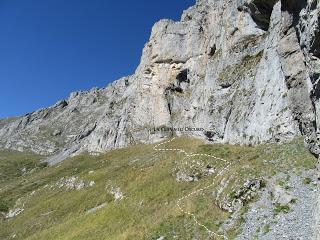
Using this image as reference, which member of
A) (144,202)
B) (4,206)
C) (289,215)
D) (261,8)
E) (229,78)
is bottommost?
(289,215)

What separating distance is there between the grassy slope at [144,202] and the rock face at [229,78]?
3390 millimetres

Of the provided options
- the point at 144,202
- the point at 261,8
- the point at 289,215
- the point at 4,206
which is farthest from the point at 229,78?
the point at 4,206

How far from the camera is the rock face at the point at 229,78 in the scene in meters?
30.0

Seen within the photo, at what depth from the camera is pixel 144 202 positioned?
44.6 metres

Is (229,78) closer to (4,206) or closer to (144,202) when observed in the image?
(144,202)

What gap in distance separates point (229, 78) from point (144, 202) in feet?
92.0

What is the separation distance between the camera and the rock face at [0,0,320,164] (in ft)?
98.4

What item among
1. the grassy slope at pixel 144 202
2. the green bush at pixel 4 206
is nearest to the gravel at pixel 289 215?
the grassy slope at pixel 144 202

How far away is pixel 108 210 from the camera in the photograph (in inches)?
1836

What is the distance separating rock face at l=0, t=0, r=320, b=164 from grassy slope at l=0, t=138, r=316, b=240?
3.39 metres

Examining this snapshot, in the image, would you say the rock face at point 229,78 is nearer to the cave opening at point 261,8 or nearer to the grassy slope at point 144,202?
the cave opening at point 261,8

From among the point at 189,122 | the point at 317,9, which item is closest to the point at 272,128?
the point at 317,9

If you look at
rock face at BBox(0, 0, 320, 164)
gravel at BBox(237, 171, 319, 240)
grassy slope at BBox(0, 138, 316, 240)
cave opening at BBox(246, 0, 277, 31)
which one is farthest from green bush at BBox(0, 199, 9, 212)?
gravel at BBox(237, 171, 319, 240)

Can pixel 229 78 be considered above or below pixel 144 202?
above
